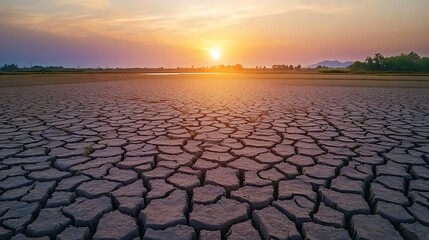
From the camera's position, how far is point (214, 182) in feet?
6.16

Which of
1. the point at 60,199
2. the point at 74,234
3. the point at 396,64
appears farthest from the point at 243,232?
the point at 396,64

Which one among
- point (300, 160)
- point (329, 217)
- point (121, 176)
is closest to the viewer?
point (329, 217)

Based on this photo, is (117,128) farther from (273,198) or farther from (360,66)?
(360,66)

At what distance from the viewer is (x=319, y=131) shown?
3393mm

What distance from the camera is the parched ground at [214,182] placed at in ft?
4.49

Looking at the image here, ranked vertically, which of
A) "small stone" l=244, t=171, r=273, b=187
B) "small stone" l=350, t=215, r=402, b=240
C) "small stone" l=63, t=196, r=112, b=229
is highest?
"small stone" l=244, t=171, r=273, b=187

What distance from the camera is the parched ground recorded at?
137cm

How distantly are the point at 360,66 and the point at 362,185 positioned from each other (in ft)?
150

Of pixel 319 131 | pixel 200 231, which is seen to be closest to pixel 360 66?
pixel 319 131

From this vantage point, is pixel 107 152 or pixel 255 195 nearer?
pixel 255 195

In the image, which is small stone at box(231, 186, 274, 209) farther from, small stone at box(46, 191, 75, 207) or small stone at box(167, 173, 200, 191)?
small stone at box(46, 191, 75, 207)

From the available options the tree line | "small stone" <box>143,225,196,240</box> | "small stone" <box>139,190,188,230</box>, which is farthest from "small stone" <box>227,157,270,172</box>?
the tree line

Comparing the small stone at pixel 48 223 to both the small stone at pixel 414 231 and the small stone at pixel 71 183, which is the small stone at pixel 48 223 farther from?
the small stone at pixel 414 231

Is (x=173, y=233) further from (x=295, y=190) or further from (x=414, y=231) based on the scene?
(x=414, y=231)
